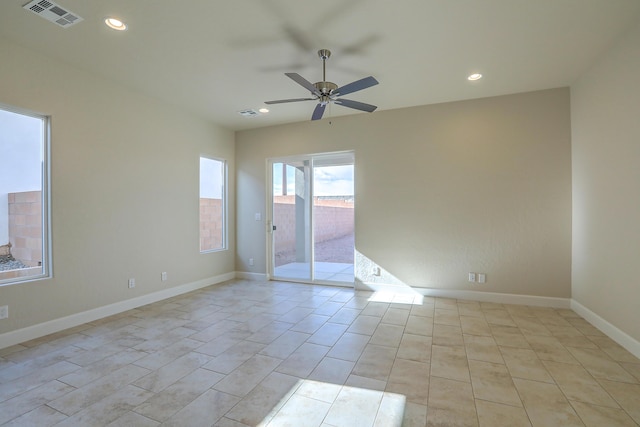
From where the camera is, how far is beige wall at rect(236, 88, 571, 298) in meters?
4.01

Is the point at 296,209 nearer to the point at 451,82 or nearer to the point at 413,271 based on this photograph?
the point at 413,271

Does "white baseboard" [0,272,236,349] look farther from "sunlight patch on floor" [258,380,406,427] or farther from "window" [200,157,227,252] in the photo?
"sunlight patch on floor" [258,380,406,427]

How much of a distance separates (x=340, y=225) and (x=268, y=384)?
11.0 ft

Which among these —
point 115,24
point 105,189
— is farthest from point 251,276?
point 115,24

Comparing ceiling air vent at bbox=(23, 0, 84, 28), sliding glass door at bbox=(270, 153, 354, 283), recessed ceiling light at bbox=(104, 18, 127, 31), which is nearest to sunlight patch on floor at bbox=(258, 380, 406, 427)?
sliding glass door at bbox=(270, 153, 354, 283)

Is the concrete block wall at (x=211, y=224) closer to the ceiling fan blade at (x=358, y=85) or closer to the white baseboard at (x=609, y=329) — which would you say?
the ceiling fan blade at (x=358, y=85)

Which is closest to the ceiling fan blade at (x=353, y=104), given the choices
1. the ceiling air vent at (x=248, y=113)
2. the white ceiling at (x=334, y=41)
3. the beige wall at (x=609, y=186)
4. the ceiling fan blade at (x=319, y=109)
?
the ceiling fan blade at (x=319, y=109)

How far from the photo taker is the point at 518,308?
400cm

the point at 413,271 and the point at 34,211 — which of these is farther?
the point at 413,271

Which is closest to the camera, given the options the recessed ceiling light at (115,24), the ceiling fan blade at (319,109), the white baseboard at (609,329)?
the recessed ceiling light at (115,24)

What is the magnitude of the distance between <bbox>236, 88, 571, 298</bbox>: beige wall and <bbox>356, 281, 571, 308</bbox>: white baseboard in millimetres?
72

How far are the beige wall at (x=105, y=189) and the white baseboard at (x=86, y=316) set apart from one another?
55 millimetres

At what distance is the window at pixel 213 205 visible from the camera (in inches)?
208

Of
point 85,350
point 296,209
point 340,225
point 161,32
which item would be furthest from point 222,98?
point 85,350
